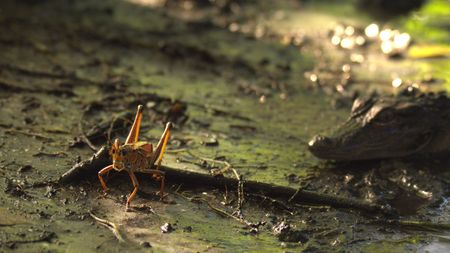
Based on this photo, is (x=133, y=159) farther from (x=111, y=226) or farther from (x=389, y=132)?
(x=389, y=132)

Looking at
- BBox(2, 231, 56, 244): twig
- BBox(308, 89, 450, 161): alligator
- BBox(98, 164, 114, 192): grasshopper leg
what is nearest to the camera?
BBox(2, 231, 56, 244): twig

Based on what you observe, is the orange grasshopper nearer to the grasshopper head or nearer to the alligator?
the grasshopper head

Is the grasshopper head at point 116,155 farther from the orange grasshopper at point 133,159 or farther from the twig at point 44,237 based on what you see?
the twig at point 44,237

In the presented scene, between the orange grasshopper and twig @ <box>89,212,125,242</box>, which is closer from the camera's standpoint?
twig @ <box>89,212,125,242</box>

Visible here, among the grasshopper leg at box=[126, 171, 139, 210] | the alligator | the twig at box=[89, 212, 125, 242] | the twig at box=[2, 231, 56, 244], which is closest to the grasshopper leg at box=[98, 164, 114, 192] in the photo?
the grasshopper leg at box=[126, 171, 139, 210]

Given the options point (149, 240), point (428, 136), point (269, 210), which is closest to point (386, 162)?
point (428, 136)

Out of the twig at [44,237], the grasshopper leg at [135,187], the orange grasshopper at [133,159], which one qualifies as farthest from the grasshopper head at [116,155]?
the twig at [44,237]

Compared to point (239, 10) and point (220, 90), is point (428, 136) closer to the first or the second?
point (220, 90)
